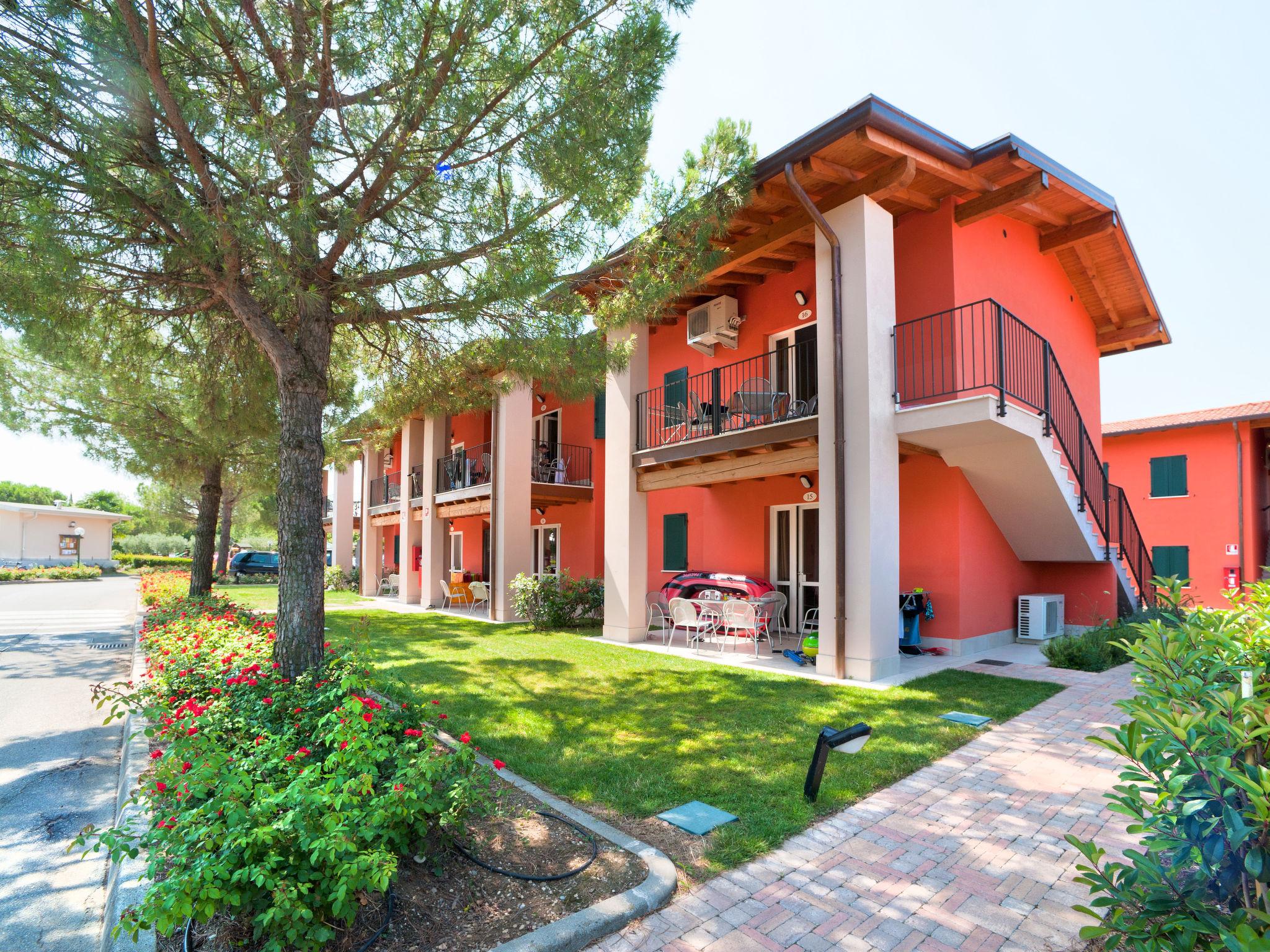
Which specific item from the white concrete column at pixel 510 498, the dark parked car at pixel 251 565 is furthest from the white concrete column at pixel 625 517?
the dark parked car at pixel 251 565

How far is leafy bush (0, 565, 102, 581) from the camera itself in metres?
27.5

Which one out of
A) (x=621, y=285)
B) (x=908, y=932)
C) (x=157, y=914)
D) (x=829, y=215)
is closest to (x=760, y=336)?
(x=829, y=215)

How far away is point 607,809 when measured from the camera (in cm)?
397

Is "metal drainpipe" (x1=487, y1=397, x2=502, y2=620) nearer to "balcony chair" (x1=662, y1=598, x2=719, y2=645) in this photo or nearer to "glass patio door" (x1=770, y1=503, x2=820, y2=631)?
"balcony chair" (x1=662, y1=598, x2=719, y2=645)

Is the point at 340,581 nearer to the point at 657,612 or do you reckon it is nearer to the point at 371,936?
the point at 657,612

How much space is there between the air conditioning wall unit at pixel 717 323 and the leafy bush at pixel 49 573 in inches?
1281

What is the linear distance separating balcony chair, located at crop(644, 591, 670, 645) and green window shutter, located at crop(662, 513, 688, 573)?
63cm

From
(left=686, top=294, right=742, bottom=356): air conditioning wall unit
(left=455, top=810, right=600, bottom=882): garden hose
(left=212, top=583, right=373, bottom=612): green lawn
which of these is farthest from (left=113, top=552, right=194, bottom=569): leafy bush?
(left=455, top=810, right=600, bottom=882): garden hose

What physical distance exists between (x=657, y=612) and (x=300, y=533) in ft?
28.7

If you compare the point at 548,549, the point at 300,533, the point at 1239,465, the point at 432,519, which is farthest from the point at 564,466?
the point at 1239,465

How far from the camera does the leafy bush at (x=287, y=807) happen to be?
2.20 meters

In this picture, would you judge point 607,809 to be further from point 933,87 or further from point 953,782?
point 933,87

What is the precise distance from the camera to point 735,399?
9.59m

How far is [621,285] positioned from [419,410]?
301cm
